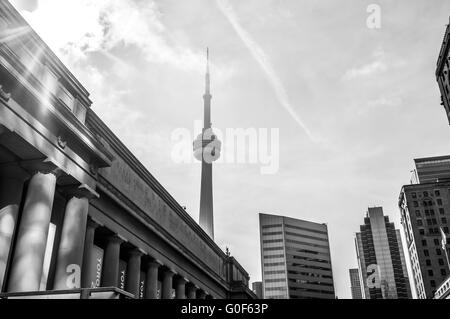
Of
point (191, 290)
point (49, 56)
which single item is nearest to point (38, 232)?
point (49, 56)

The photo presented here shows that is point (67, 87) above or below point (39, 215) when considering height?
above

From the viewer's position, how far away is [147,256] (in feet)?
110

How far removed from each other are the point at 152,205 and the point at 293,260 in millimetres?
152320

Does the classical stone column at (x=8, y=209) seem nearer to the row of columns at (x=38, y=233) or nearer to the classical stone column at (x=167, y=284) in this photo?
the row of columns at (x=38, y=233)

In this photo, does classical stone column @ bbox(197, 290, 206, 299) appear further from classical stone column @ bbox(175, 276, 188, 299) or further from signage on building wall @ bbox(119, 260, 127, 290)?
signage on building wall @ bbox(119, 260, 127, 290)

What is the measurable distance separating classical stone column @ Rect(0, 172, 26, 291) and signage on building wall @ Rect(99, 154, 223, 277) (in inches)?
305

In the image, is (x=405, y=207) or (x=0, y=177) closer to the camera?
(x=0, y=177)

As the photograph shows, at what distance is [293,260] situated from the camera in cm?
17875

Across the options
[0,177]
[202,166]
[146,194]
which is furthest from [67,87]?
[202,166]

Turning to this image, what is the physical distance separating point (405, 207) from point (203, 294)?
104 metres

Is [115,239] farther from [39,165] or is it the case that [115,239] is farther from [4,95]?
[4,95]

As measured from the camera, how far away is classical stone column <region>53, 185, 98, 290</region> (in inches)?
803

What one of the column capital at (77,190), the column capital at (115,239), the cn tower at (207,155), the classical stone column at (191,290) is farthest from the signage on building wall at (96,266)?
the cn tower at (207,155)

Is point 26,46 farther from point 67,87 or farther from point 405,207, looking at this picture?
point 405,207
